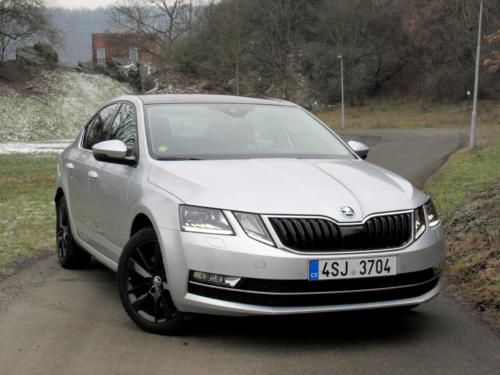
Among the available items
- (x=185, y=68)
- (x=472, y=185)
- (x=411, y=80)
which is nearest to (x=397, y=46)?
(x=411, y=80)

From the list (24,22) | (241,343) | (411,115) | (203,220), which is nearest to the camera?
(203,220)

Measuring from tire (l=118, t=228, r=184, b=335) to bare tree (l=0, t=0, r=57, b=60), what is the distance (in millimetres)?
50564

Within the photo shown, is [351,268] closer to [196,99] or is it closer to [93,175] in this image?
[196,99]

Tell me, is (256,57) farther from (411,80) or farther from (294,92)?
(411,80)

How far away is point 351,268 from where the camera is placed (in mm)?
4398

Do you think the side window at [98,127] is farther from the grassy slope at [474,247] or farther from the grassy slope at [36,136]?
the grassy slope at [474,247]

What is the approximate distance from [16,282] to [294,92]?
253ft

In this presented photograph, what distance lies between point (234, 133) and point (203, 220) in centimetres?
146

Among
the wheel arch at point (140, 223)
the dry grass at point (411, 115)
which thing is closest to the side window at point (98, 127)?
the wheel arch at point (140, 223)

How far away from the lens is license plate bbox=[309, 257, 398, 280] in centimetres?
435

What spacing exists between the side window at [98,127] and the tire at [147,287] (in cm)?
191

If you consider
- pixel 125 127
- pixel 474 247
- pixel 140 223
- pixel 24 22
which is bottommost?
pixel 474 247

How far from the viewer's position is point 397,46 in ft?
261

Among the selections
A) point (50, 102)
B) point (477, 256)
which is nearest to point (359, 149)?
point (477, 256)
